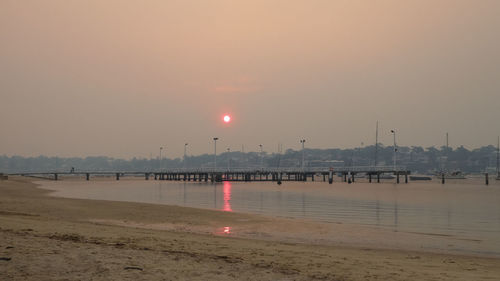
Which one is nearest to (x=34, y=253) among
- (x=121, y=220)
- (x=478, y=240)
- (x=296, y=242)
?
(x=296, y=242)

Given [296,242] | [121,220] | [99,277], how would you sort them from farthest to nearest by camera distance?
[121,220] < [296,242] < [99,277]

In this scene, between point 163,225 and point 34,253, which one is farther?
point 163,225

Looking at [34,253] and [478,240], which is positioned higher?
[34,253]

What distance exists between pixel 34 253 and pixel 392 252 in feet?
37.0

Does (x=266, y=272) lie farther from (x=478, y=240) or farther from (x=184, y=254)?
(x=478, y=240)

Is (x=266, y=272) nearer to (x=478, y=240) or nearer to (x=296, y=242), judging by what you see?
(x=296, y=242)

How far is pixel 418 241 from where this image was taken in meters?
18.2

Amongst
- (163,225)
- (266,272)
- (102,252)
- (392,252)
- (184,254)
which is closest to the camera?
(266,272)

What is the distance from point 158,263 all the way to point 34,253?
273 cm

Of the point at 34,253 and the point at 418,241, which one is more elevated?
the point at 34,253

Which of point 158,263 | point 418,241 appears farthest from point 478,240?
point 158,263

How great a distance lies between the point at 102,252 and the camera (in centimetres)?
1031

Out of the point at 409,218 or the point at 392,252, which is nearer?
the point at 392,252

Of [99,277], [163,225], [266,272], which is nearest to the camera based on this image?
[99,277]
